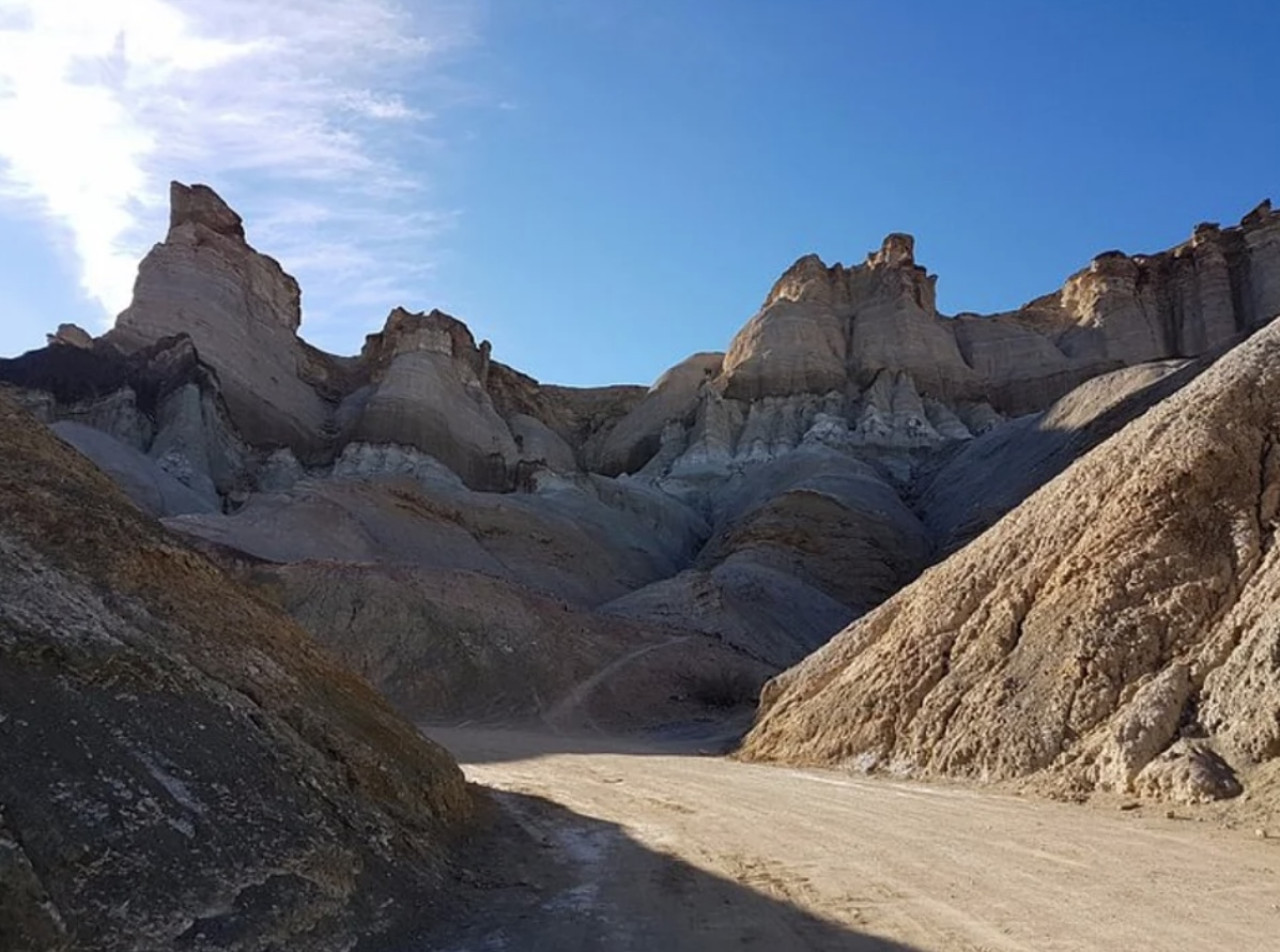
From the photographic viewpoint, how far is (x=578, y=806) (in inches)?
474

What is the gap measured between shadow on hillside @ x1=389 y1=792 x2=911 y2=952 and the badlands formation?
1.65 ft

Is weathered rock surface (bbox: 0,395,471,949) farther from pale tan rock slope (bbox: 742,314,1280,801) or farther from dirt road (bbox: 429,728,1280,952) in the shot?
pale tan rock slope (bbox: 742,314,1280,801)

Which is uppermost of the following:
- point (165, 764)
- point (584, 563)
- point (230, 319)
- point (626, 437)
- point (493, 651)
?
point (230, 319)

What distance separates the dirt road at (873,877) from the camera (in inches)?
238

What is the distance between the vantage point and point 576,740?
24.0 metres

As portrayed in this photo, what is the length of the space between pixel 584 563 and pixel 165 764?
44075 millimetres

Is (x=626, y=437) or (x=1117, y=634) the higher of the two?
(x=626, y=437)

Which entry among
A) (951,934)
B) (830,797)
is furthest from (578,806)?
(951,934)

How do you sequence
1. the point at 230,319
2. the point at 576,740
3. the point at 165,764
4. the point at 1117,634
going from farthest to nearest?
the point at 230,319 → the point at 576,740 → the point at 1117,634 → the point at 165,764

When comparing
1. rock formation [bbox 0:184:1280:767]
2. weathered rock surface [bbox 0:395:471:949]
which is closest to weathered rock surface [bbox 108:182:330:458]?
rock formation [bbox 0:184:1280:767]

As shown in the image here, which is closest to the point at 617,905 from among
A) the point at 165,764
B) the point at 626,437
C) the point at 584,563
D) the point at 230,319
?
the point at 165,764

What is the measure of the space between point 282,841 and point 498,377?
85.6 meters

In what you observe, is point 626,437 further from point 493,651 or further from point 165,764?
point 165,764

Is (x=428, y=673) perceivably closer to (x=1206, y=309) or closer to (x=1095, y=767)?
(x=1095, y=767)
